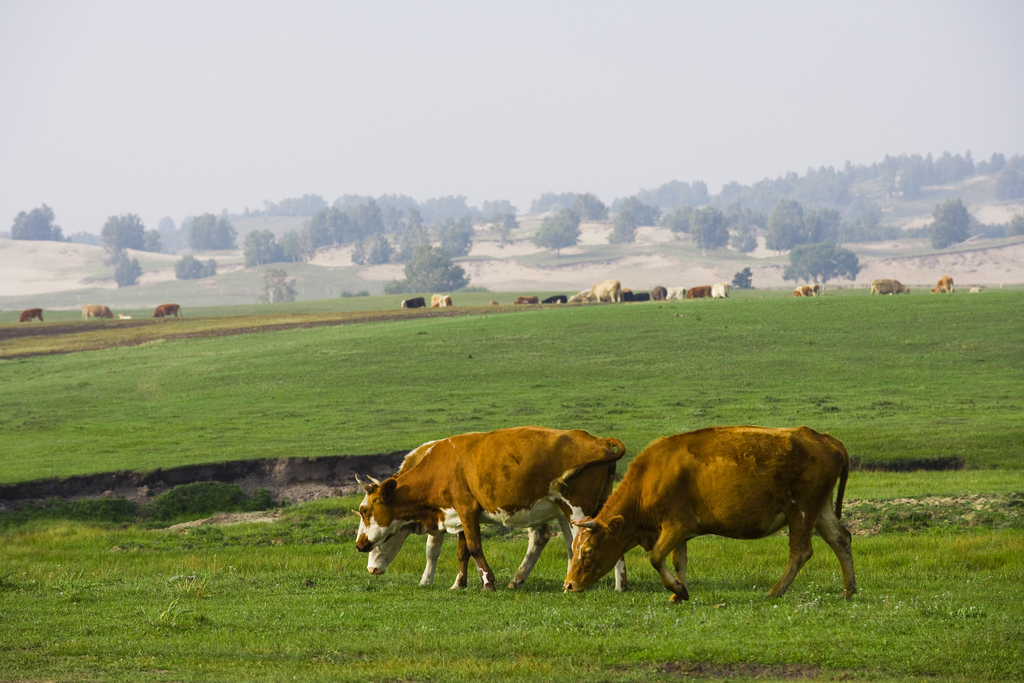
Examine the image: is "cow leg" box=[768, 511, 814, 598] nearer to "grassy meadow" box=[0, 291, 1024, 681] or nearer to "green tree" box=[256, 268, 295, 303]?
"grassy meadow" box=[0, 291, 1024, 681]

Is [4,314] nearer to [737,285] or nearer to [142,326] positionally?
[142,326]

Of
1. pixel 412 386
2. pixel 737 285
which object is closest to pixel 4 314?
pixel 412 386

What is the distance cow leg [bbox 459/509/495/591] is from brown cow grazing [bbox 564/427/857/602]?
61.0 inches

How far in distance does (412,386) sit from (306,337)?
648 inches

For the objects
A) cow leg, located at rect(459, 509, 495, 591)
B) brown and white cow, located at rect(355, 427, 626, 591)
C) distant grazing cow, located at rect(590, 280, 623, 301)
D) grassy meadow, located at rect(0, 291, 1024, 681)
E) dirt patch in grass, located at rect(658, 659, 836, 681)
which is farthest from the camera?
distant grazing cow, located at rect(590, 280, 623, 301)

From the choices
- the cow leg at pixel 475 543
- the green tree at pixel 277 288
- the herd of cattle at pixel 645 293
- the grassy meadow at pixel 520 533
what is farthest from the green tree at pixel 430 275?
the cow leg at pixel 475 543

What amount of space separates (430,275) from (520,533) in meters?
165

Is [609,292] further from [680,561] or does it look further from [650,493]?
[650,493]

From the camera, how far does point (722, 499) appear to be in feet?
33.8

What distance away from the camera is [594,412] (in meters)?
29.4

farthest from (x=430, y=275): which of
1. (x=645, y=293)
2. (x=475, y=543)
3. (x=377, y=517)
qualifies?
(x=475, y=543)

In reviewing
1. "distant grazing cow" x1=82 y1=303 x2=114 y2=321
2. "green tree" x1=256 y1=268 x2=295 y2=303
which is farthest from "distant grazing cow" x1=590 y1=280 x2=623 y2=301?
"green tree" x1=256 y1=268 x2=295 y2=303

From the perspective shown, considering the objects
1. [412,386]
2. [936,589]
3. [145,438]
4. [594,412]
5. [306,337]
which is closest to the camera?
[936,589]

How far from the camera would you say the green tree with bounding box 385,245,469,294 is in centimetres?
17738
